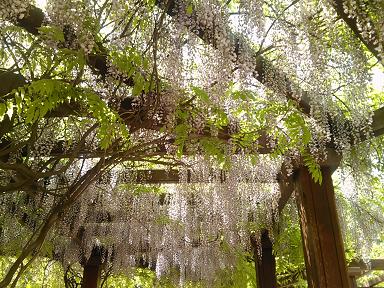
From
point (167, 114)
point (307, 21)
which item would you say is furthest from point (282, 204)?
point (307, 21)

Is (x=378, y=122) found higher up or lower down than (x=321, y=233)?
higher up

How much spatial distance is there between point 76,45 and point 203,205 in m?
3.06

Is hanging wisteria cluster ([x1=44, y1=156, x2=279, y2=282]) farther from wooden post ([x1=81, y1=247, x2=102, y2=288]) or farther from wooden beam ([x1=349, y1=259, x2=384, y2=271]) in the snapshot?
wooden beam ([x1=349, y1=259, x2=384, y2=271])

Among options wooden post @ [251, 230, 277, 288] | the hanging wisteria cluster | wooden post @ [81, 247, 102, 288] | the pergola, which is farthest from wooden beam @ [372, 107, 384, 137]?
wooden post @ [81, 247, 102, 288]

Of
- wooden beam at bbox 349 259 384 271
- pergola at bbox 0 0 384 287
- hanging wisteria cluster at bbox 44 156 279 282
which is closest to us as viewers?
pergola at bbox 0 0 384 287

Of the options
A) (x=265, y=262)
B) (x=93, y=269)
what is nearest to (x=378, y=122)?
(x=265, y=262)

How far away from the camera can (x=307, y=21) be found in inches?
103

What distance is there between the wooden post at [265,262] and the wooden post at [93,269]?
→ 84.7 inches

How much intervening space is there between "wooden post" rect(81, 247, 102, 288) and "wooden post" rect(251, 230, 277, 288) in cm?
215

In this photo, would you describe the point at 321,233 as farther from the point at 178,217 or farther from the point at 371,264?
the point at 371,264

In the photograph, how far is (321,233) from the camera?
333 centimetres

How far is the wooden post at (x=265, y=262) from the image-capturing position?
5863 millimetres

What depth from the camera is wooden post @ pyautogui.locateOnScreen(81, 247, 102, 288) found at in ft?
20.7

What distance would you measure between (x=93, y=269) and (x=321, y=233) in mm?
4035
